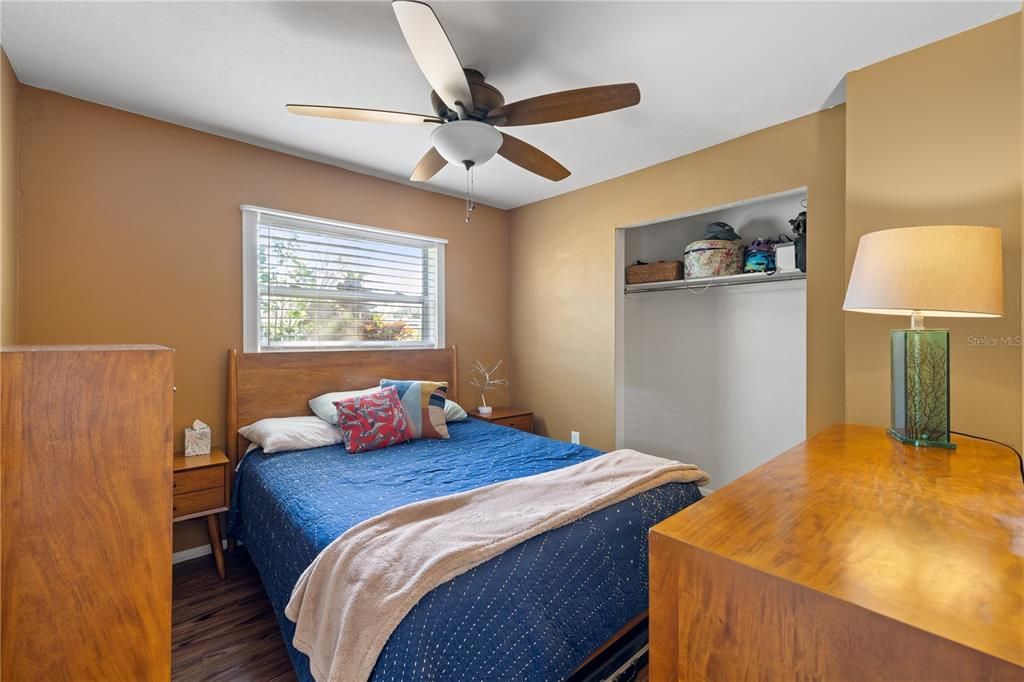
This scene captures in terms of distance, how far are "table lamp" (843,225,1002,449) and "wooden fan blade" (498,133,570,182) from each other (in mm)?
1304

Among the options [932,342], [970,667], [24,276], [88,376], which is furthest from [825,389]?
[24,276]

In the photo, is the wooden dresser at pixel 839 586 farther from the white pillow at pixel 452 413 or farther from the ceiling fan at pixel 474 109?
the white pillow at pixel 452 413

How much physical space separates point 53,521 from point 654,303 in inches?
145

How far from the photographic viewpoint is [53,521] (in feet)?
3.02

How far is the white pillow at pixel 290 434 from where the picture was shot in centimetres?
250

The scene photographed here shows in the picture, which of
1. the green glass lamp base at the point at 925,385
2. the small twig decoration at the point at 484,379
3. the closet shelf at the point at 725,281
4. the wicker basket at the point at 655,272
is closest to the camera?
the green glass lamp base at the point at 925,385

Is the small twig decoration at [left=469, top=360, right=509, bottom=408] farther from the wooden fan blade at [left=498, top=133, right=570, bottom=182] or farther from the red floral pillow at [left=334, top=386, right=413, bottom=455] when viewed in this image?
the wooden fan blade at [left=498, top=133, right=570, bottom=182]

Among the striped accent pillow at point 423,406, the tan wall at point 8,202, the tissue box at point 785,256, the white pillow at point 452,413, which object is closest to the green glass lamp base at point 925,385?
the tissue box at point 785,256

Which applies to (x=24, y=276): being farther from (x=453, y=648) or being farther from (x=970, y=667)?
(x=970, y=667)

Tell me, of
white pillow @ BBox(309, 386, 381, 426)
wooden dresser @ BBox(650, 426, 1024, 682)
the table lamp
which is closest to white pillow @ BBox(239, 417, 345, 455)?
white pillow @ BBox(309, 386, 381, 426)

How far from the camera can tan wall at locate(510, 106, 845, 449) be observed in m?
2.42

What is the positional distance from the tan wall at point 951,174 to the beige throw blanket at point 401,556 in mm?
1269

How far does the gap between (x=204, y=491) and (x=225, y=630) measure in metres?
0.69

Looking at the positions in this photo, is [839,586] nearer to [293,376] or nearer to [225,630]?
[225,630]
